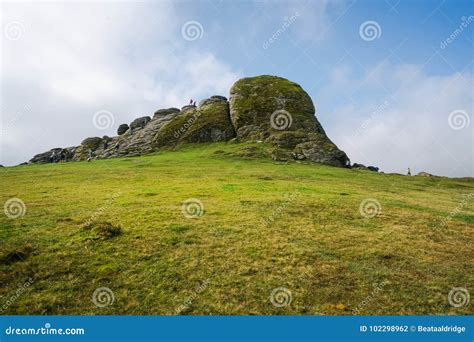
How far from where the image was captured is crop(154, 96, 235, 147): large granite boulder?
295ft

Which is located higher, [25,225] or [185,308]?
[25,225]

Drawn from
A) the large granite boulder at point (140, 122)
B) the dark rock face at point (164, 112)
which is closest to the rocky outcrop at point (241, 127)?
the large granite boulder at point (140, 122)

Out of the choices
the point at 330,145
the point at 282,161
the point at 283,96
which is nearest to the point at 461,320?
the point at 282,161

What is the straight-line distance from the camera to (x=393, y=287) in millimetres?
13492

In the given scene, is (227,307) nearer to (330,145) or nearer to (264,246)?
(264,246)

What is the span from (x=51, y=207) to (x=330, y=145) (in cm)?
6281

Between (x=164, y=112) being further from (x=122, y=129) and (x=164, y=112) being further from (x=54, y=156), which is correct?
(x=54, y=156)
